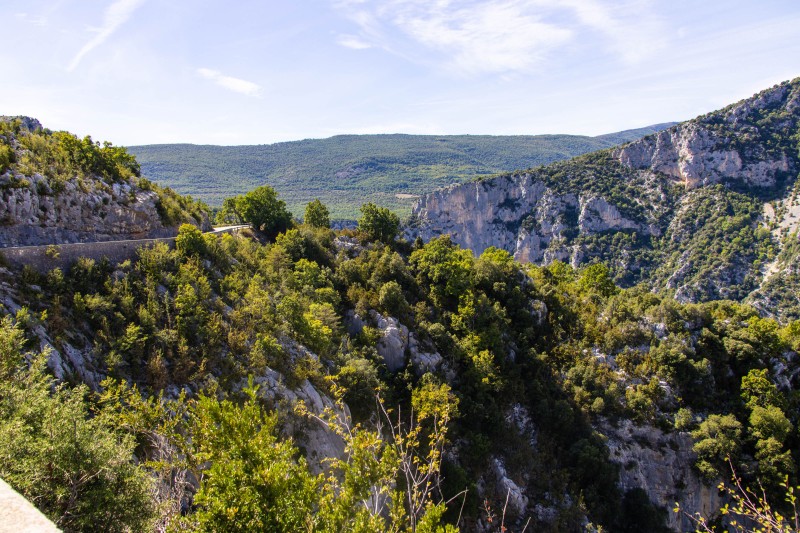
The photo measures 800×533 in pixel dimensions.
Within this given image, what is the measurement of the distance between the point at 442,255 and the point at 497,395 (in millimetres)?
13829

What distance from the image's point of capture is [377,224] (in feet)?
143

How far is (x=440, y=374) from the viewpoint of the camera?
3186 cm

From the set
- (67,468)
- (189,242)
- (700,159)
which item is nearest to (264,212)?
(189,242)

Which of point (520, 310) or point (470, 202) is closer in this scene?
point (520, 310)

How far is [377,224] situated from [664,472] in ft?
109

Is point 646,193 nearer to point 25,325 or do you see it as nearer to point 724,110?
point 724,110

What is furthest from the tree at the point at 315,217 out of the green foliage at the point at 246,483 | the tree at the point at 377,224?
the green foliage at the point at 246,483

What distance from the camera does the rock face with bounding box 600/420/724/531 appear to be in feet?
103

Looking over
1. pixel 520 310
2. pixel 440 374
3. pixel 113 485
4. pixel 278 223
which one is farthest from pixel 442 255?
pixel 113 485

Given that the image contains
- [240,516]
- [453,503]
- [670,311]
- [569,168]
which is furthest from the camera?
[569,168]

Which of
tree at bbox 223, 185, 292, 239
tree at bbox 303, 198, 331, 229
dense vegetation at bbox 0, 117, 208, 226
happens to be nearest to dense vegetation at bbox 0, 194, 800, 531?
tree at bbox 303, 198, 331, 229

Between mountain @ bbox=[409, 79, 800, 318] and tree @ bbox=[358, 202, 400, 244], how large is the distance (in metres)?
69.4

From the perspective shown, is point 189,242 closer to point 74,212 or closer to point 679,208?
point 74,212

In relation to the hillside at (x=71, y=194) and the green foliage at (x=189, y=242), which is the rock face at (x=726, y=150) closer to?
the green foliage at (x=189, y=242)
